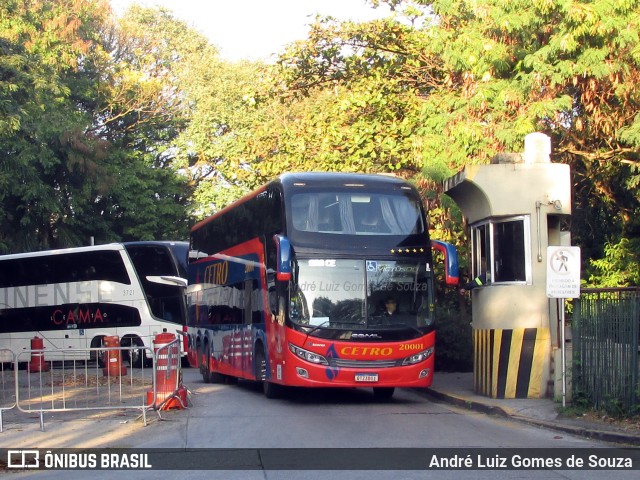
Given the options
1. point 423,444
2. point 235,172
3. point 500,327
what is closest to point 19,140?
point 235,172

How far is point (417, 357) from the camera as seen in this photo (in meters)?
16.0

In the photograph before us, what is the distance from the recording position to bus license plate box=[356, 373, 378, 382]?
1562 cm

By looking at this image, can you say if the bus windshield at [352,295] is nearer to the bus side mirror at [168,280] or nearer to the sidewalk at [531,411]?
the sidewalk at [531,411]

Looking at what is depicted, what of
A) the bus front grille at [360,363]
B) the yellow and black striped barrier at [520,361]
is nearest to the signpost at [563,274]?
the yellow and black striped barrier at [520,361]

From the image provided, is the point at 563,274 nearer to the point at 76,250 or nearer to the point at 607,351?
the point at 607,351

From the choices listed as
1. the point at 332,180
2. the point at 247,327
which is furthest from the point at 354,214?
the point at 247,327

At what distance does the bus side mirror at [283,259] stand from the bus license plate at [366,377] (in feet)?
6.95

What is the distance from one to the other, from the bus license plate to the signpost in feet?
10.9

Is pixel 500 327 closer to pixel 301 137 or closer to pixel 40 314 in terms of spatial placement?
pixel 301 137

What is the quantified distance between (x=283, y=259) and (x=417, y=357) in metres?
2.98

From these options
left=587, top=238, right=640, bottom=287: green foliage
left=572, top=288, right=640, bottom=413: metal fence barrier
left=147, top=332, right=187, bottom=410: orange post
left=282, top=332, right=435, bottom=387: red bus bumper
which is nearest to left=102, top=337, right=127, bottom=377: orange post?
left=147, top=332, right=187, bottom=410: orange post

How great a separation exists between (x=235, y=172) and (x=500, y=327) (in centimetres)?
1207

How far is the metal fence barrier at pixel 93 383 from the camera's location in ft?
48.3

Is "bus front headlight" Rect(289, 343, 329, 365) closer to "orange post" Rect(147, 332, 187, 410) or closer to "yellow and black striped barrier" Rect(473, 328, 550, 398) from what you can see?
"orange post" Rect(147, 332, 187, 410)
